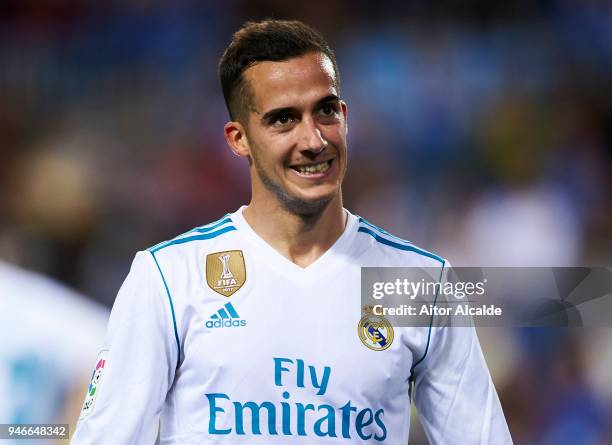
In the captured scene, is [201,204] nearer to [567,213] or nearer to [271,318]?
[567,213]

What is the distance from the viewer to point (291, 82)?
2348 millimetres

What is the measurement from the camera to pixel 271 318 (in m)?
2.35

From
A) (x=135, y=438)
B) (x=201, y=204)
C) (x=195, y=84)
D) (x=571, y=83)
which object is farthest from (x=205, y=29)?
(x=135, y=438)

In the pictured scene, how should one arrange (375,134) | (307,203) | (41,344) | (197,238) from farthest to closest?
(375,134) → (41,344) → (197,238) → (307,203)

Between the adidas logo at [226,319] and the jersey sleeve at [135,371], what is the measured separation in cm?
11

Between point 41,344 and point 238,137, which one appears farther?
point 41,344

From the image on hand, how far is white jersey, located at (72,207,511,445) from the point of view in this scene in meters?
2.26

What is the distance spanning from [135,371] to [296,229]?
601 millimetres

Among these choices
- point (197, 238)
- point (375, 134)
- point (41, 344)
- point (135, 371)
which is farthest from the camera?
point (375, 134)

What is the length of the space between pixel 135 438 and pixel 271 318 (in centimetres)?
48

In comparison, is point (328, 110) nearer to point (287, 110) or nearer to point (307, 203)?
point (287, 110)

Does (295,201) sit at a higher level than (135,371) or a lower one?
higher

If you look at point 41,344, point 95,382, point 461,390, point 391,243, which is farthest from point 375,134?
point 95,382

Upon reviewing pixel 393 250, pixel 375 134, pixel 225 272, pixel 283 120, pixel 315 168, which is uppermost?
pixel 375 134
